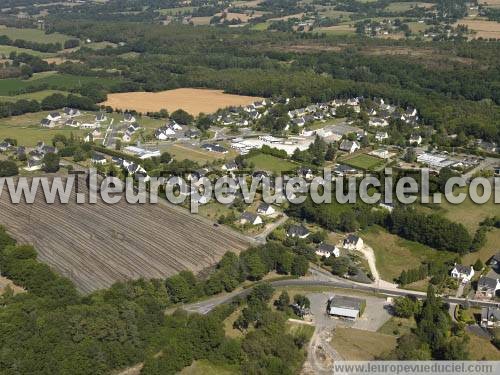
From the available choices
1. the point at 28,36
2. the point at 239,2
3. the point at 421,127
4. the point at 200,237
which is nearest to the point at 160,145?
the point at 200,237

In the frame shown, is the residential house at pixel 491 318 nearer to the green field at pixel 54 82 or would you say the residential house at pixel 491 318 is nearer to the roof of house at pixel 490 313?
the roof of house at pixel 490 313

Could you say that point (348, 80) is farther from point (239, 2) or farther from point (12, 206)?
point (239, 2)

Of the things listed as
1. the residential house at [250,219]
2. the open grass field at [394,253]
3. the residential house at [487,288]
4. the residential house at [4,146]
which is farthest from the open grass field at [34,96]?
the residential house at [487,288]

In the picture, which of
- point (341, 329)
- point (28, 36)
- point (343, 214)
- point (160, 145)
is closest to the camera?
point (341, 329)

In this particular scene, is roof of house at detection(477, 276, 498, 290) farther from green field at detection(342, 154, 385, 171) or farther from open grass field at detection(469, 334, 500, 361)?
green field at detection(342, 154, 385, 171)

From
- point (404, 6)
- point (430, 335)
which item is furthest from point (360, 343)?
point (404, 6)

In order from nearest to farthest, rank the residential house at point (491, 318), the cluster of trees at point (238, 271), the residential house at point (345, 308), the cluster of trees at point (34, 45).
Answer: the residential house at point (491, 318) < the residential house at point (345, 308) < the cluster of trees at point (238, 271) < the cluster of trees at point (34, 45)
